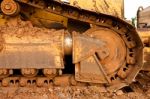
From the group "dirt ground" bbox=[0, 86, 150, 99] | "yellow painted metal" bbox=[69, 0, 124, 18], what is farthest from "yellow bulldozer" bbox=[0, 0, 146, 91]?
"yellow painted metal" bbox=[69, 0, 124, 18]

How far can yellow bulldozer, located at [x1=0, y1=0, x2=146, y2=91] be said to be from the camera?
17.7ft

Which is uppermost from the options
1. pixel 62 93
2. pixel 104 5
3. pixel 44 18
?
pixel 104 5

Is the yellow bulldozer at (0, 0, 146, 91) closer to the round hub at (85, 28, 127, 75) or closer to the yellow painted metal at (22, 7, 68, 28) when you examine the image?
the round hub at (85, 28, 127, 75)

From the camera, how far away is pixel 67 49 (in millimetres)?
5539

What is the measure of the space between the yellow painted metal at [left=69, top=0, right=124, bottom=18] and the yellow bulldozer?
0.56 m

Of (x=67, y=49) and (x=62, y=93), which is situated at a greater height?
(x=67, y=49)

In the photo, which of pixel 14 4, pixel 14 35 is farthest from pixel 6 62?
pixel 14 4

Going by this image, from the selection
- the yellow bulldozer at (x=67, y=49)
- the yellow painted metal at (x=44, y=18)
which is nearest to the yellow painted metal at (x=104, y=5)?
the yellow painted metal at (x=44, y=18)

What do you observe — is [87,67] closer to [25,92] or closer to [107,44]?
[107,44]

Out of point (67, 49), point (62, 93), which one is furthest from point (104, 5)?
point (62, 93)

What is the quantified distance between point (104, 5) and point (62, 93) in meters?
1.77

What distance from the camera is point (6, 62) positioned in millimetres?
5387

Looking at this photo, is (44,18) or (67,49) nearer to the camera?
(67,49)

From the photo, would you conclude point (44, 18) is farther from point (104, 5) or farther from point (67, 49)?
point (104, 5)
